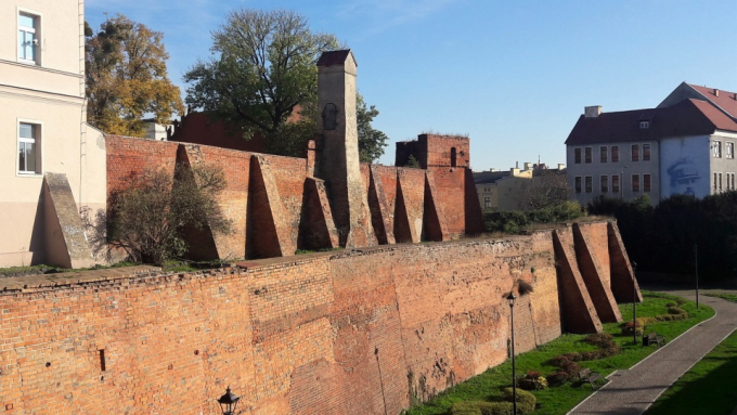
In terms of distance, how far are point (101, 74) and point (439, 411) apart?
18.5m

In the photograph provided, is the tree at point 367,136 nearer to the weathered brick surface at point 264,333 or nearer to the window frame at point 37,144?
the weathered brick surface at point 264,333

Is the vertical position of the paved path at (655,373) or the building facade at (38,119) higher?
the building facade at (38,119)

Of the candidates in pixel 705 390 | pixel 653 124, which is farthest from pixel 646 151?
pixel 705 390

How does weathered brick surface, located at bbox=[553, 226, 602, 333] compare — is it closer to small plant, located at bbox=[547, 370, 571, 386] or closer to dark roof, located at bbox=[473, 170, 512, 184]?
small plant, located at bbox=[547, 370, 571, 386]

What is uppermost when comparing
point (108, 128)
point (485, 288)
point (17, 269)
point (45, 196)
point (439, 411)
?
point (108, 128)

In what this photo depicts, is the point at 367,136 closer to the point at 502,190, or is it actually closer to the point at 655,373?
the point at 655,373

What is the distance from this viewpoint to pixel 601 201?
4322cm

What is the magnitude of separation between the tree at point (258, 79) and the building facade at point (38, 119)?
15353mm

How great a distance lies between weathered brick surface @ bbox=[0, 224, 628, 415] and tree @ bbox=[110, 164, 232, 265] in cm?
329

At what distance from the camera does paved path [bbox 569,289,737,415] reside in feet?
58.1

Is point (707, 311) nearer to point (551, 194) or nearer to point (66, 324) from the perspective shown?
point (551, 194)

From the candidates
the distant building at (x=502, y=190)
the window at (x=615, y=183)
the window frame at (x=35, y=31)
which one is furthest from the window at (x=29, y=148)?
the distant building at (x=502, y=190)

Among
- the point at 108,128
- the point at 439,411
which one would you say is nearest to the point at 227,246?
the point at 439,411

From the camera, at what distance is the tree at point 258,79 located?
30.3 m
